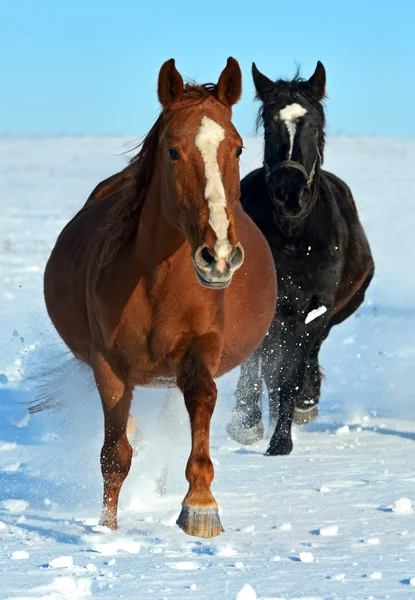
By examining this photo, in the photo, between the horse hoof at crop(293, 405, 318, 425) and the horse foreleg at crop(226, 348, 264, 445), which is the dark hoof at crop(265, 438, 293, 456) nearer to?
the horse foreleg at crop(226, 348, 264, 445)

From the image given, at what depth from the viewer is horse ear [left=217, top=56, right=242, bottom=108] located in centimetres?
443

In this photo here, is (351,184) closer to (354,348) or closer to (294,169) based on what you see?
(354,348)

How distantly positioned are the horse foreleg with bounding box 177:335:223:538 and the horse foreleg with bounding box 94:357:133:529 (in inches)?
13.8

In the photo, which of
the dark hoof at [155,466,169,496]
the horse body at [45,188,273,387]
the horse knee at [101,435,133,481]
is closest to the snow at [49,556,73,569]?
the horse knee at [101,435,133,481]

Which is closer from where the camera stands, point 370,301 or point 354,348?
point 354,348

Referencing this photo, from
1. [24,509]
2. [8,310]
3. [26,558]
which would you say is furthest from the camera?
[8,310]

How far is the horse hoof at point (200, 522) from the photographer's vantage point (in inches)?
156

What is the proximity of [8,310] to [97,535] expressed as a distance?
8287 mm

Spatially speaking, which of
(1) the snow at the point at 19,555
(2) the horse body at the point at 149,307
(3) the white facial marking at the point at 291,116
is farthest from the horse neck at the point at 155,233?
(3) the white facial marking at the point at 291,116

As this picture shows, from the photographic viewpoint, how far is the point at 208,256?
3906 millimetres

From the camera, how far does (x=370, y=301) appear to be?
1441 cm

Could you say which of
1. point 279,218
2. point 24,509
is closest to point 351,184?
point 279,218

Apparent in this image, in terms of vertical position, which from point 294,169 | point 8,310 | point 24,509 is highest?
point 294,169

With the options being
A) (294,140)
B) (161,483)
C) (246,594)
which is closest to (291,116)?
(294,140)
